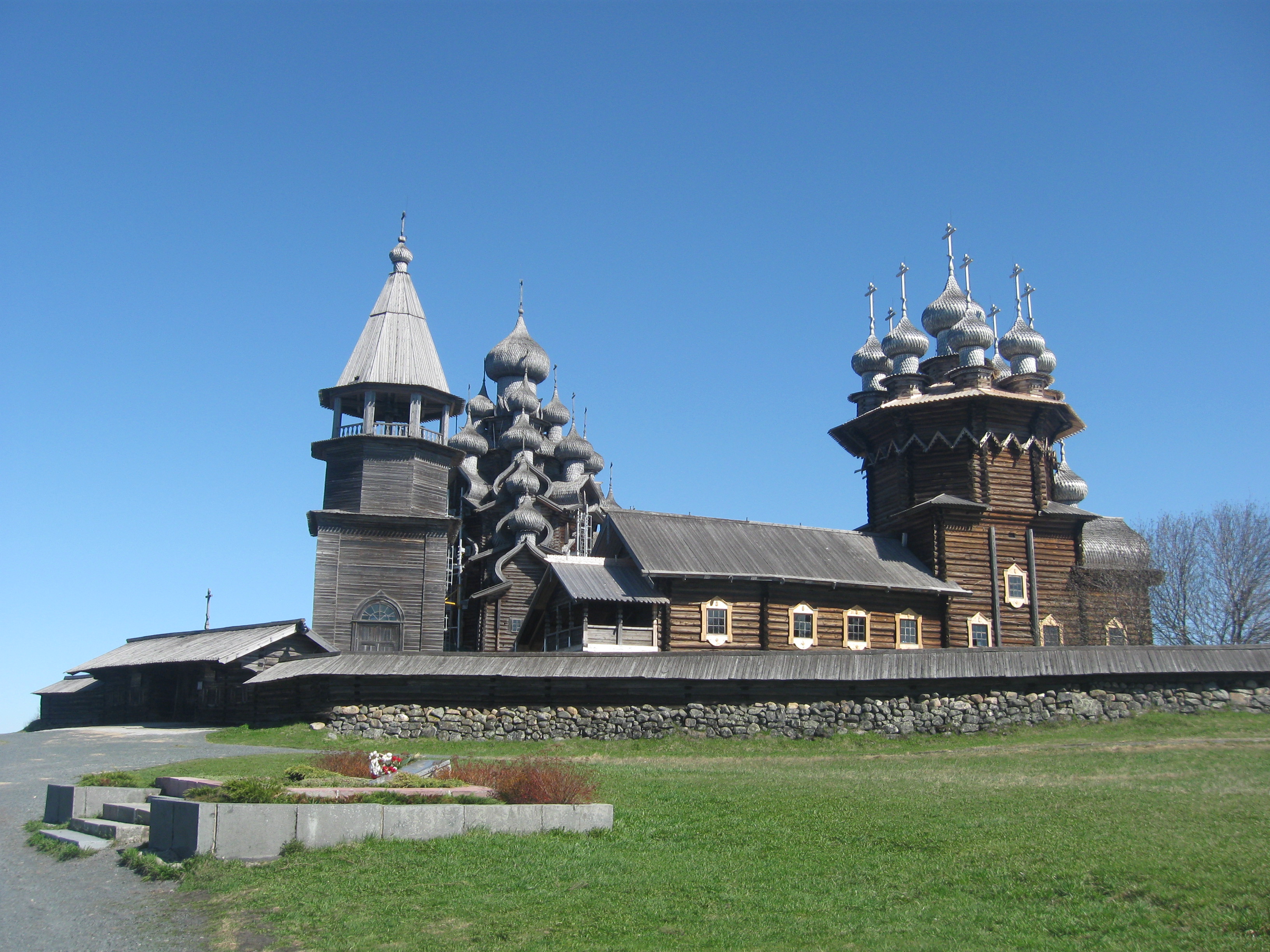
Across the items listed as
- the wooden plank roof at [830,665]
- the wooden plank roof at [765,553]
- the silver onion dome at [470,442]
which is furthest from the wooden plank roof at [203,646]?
the silver onion dome at [470,442]

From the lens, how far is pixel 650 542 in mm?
30203

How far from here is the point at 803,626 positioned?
30.5 metres

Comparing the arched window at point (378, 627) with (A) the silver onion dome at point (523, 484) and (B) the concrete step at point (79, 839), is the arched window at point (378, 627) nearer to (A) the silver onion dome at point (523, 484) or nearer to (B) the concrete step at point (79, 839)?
(A) the silver onion dome at point (523, 484)

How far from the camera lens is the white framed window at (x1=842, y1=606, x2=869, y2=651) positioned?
31000 millimetres

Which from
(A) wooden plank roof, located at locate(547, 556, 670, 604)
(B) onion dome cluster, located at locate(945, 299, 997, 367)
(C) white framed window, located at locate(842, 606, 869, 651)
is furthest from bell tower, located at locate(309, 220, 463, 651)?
(B) onion dome cluster, located at locate(945, 299, 997, 367)

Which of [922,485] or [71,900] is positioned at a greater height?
[922,485]

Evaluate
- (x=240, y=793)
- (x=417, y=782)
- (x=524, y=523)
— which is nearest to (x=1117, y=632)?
(x=524, y=523)

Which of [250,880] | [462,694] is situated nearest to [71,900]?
[250,880]

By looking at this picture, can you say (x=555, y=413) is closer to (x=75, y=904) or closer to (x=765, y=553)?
(x=765, y=553)

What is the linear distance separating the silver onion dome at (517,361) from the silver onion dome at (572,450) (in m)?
3.82

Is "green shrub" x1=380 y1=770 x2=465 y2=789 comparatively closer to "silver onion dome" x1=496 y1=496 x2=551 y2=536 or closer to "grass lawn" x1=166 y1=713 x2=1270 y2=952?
"grass lawn" x1=166 y1=713 x2=1270 y2=952

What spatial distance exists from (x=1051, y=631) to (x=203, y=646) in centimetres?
2600

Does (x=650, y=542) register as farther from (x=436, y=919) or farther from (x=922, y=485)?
(x=436, y=919)

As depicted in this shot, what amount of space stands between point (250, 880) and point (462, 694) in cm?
1446
